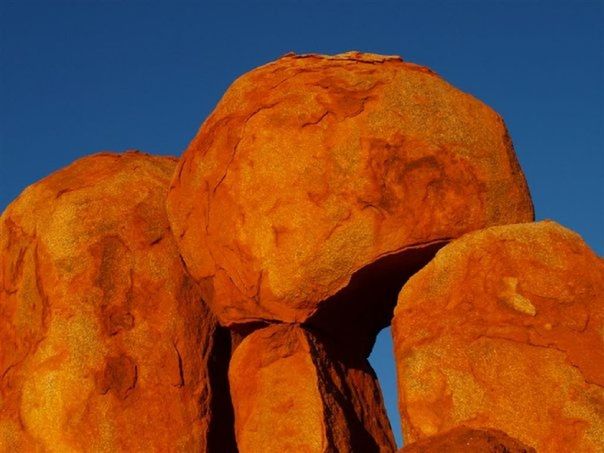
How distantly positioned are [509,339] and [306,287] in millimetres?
1346

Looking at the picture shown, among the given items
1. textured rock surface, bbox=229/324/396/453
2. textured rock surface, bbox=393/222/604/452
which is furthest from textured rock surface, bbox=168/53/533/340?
textured rock surface, bbox=393/222/604/452

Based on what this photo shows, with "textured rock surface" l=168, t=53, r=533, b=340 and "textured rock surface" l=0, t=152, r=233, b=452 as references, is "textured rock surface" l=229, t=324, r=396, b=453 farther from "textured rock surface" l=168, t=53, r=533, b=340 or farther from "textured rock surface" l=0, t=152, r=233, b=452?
"textured rock surface" l=0, t=152, r=233, b=452

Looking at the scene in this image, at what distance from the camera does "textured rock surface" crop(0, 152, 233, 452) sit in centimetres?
723

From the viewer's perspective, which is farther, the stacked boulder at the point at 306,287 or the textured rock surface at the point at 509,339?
the stacked boulder at the point at 306,287

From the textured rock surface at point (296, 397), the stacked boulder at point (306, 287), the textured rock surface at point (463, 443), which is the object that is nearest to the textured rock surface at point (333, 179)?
the stacked boulder at point (306, 287)

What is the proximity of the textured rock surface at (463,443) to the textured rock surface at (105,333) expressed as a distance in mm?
2750

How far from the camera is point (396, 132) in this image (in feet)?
21.6

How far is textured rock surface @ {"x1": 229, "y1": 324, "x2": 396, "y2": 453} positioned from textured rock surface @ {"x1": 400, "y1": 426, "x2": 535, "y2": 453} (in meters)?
1.51

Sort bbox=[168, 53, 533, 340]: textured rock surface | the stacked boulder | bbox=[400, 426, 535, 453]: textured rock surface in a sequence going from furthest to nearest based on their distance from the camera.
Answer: bbox=[168, 53, 533, 340]: textured rock surface, the stacked boulder, bbox=[400, 426, 535, 453]: textured rock surface

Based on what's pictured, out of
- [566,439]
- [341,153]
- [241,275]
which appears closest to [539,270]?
[566,439]

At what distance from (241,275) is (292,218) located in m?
0.54

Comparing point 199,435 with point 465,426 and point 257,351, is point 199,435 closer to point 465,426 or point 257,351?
point 257,351

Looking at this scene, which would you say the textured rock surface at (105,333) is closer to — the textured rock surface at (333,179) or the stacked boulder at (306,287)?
the stacked boulder at (306,287)

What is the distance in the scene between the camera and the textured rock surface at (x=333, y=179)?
6.44m
